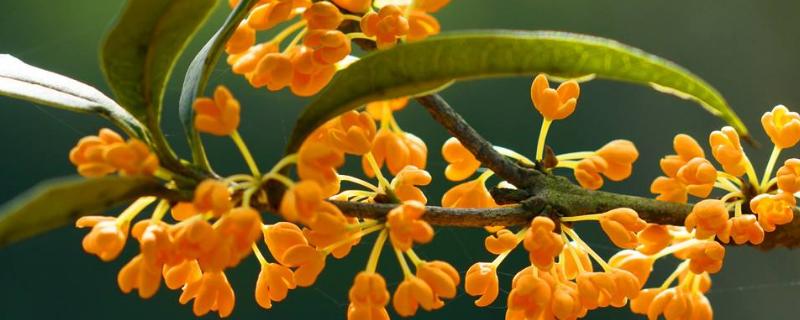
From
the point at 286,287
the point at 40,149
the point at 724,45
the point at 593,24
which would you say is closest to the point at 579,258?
the point at 286,287

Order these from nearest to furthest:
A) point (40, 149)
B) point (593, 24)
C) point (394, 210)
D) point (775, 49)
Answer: point (394, 210), point (40, 149), point (593, 24), point (775, 49)

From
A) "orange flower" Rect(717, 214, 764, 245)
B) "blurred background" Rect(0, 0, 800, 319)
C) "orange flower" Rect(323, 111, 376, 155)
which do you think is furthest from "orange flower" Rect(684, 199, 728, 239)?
"blurred background" Rect(0, 0, 800, 319)

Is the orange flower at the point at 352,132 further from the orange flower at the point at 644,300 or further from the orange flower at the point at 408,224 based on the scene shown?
the orange flower at the point at 644,300

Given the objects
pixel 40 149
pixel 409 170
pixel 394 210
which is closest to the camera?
pixel 394 210

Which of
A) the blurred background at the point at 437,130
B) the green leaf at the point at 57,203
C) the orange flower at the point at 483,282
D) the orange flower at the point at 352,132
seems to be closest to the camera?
the green leaf at the point at 57,203

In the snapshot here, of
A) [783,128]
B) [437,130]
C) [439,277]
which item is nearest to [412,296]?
[439,277]

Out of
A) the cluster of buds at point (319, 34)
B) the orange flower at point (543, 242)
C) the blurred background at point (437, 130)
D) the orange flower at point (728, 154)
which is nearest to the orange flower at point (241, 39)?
the cluster of buds at point (319, 34)

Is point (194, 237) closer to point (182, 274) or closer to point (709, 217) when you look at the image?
point (182, 274)

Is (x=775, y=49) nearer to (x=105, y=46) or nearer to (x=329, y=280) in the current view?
(x=329, y=280)
